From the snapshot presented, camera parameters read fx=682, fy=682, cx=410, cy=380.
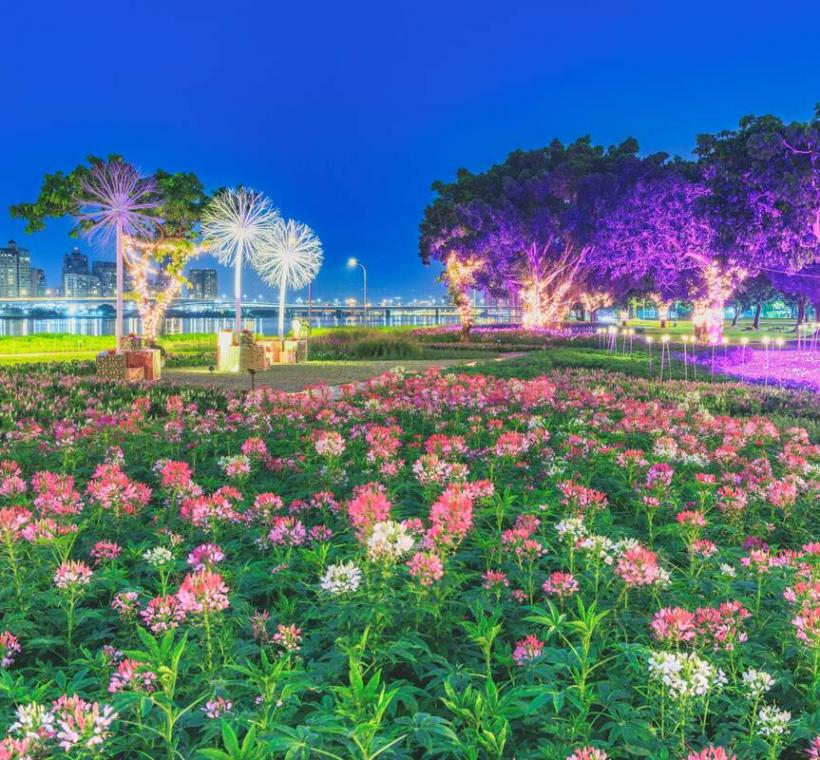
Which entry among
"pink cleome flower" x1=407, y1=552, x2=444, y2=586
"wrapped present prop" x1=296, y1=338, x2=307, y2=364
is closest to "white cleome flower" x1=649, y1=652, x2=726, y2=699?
"pink cleome flower" x1=407, y1=552, x2=444, y2=586

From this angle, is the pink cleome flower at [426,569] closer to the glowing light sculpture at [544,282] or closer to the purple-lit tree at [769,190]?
the purple-lit tree at [769,190]

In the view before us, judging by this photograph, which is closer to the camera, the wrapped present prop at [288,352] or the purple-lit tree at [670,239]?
the wrapped present prop at [288,352]

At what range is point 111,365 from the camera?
15.4m

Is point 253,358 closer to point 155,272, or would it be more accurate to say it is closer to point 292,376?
point 292,376

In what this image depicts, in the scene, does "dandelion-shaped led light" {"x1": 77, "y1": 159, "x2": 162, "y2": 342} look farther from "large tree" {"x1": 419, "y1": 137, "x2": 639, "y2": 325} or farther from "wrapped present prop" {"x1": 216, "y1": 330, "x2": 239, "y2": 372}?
"large tree" {"x1": 419, "y1": 137, "x2": 639, "y2": 325}

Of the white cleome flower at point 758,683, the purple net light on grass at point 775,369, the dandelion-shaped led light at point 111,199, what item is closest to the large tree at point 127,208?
A: the dandelion-shaped led light at point 111,199

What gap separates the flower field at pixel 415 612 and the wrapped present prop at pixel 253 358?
13625mm

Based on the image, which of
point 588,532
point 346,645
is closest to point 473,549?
point 588,532

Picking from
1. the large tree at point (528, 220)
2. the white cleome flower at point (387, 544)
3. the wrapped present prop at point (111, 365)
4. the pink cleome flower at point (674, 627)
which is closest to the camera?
the pink cleome flower at point (674, 627)

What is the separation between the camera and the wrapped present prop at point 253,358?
18.6 m

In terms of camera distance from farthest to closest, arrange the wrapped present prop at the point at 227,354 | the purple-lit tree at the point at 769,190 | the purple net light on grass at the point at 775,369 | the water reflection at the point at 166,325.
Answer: the water reflection at the point at 166,325
the purple-lit tree at the point at 769,190
the wrapped present prop at the point at 227,354
the purple net light on grass at the point at 775,369

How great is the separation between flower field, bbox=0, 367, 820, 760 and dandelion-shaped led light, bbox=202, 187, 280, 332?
73.7ft

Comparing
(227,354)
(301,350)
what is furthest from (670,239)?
(227,354)

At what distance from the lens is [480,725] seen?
6.29ft
